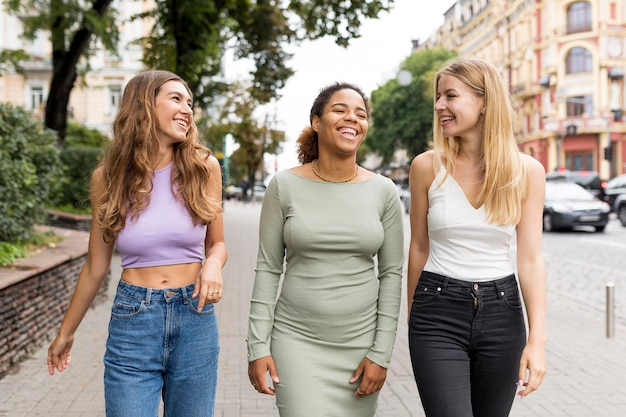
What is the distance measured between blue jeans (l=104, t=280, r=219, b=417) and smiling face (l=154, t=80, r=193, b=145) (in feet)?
1.91

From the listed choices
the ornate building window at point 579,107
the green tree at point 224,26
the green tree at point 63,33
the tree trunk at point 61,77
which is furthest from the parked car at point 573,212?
the ornate building window at point 579,107

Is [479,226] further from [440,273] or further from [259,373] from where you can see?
[259,373]

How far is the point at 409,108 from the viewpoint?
58250mm

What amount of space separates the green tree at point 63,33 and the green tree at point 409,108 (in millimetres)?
43273

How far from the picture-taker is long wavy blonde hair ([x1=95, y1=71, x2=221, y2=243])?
8.98ft

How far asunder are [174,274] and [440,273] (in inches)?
40.2

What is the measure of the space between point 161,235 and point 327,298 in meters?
0.67

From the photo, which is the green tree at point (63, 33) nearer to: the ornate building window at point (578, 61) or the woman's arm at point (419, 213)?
the woman's arm at point (419, 213)

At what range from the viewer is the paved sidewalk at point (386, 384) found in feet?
16.8

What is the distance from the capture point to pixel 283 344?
9.40ft

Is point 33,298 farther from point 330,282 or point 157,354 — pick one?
point 330,282

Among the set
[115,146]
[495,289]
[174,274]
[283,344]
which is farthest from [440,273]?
[115,146]

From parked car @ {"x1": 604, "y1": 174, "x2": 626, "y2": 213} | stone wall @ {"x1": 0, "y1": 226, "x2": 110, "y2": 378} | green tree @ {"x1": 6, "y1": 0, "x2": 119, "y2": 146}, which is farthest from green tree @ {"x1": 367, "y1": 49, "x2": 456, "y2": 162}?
stone wall @ {"x1": 0, "y1": 226, "x2": 110, "y2": 378}

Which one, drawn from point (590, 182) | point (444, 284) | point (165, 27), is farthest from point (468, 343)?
point (590, 182)
